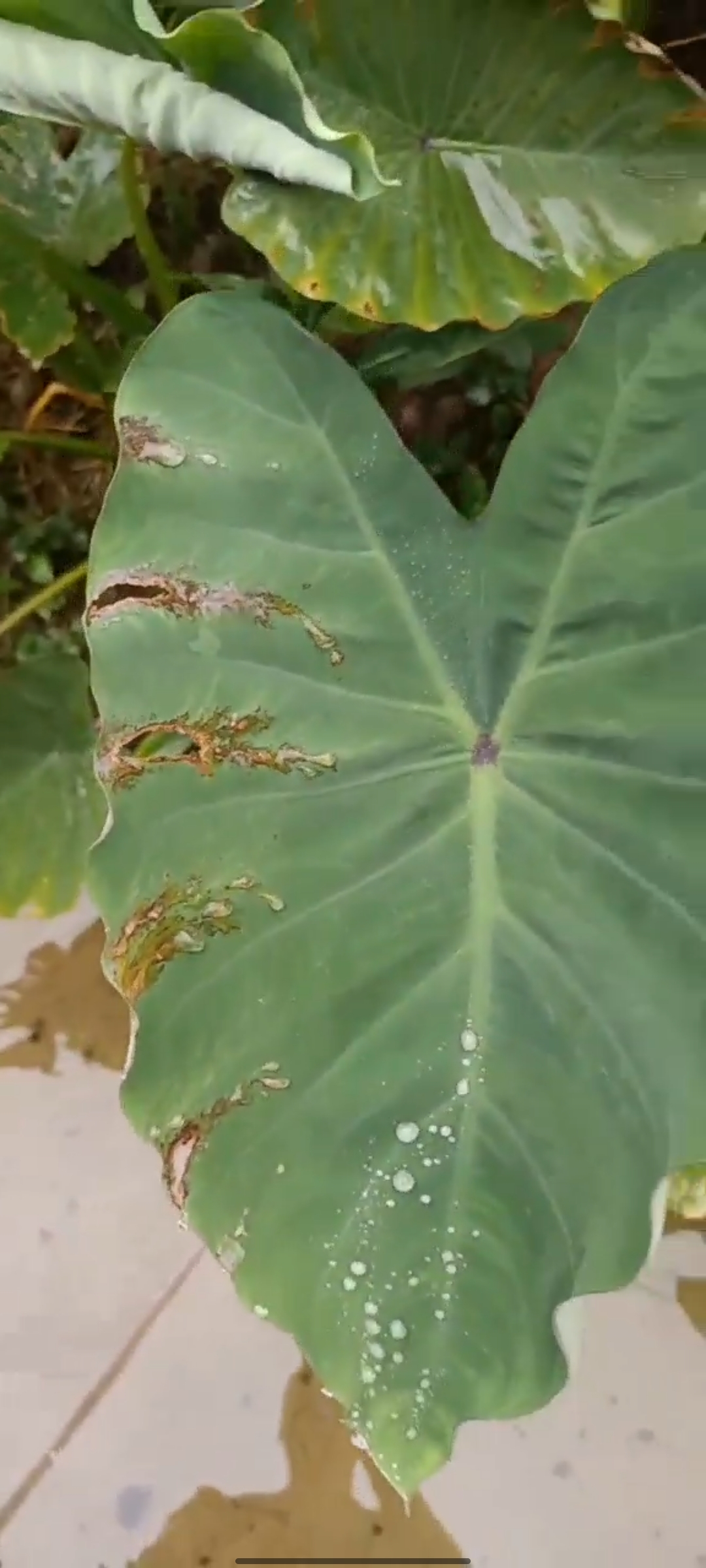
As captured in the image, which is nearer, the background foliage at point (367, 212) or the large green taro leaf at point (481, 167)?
the background foliage at point (367, 212)

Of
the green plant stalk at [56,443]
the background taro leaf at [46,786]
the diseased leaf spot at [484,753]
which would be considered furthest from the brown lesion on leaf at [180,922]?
the green plant stalk at [56,443]

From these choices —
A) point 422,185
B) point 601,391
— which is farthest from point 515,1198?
point 422,185

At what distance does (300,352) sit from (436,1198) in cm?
45

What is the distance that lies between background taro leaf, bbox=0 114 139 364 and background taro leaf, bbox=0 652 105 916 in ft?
0.85

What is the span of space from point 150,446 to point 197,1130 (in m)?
0.36

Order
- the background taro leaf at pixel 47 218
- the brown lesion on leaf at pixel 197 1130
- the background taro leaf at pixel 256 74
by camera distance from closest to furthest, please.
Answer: the background taro leaf at pixel 256 74, the brown lesion on leaf at pixel 197 1130, the background taro leaf at pixel 47 218

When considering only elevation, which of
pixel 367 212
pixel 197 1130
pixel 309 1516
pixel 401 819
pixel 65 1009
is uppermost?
pixel 367 212

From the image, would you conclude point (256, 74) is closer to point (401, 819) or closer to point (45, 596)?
point (401, 819)

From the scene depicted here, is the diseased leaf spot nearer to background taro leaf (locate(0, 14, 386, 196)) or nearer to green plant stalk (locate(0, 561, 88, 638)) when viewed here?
background taro leaf (locate(0, 14, 386, 196))

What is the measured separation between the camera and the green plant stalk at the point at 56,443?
3.78 feet

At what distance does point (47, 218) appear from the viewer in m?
1.11

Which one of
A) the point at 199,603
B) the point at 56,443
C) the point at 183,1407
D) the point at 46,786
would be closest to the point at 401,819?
the point at 199,603

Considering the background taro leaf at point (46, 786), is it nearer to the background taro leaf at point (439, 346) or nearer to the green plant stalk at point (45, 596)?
the green plant stalk at point (45, 596)

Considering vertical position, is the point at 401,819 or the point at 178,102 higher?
the point at 178,102
